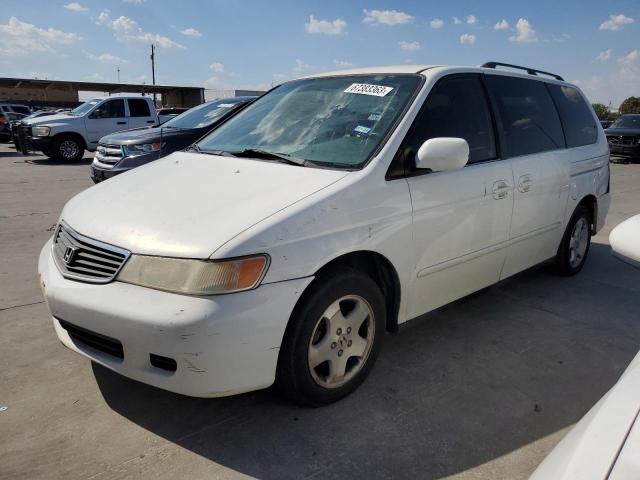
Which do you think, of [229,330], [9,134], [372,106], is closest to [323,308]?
[229,330]

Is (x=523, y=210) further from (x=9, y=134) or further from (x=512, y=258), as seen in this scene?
(x=9, y=134)

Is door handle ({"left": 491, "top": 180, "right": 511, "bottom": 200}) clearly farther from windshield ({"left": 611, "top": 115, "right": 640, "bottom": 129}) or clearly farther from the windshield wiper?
windshield ({"left": 611, "top": 115, "right": 640, "bottom": 129})

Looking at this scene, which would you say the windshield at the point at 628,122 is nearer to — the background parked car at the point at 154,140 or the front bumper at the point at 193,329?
the background parked car at the point at 154,140

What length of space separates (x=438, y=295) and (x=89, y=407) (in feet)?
6.59

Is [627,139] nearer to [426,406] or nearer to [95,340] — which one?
[426,406]

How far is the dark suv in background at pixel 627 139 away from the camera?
55.9ft

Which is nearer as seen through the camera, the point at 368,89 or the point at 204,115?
the point at 368,89

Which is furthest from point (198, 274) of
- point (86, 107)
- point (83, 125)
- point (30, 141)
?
point (30, 141)

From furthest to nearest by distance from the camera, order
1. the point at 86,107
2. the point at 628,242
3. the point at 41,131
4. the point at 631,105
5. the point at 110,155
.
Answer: the point at 631,105
the point at 86,107
the point at 41,131
the point at 110,155
the point at 628,242

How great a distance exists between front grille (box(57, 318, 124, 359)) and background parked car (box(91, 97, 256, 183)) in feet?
16.6

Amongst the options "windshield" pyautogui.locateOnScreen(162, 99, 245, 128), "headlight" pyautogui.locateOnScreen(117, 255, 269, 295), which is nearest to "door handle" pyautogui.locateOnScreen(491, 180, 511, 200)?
"headlight" pyautogui.locateOnScreen(117, 255, 269, 295)

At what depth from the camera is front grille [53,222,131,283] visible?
90.2 inches

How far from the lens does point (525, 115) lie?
3889 mm

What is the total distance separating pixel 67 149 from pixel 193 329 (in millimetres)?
14688
